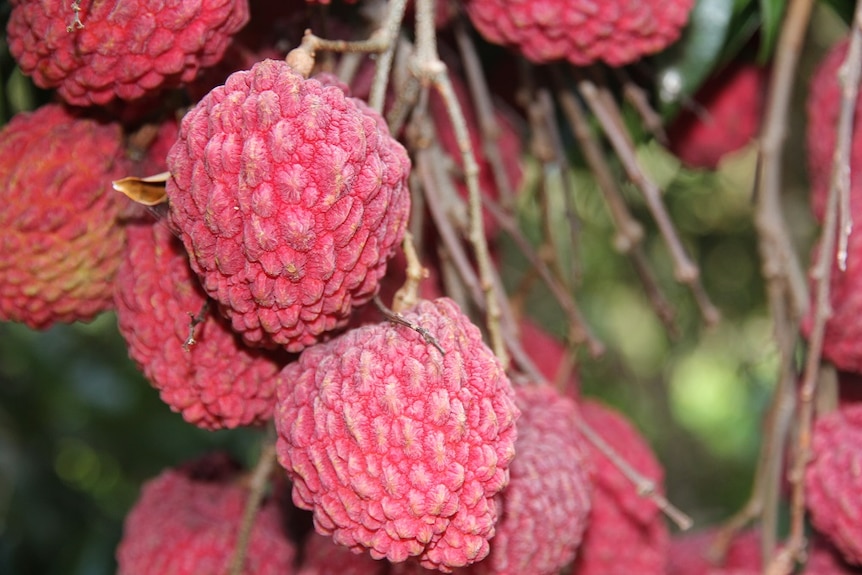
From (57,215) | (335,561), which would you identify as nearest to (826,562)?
(335,561)

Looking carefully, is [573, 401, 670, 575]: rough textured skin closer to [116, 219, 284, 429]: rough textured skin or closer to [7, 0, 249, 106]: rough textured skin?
[116, 219, 284, 429]: rough textured skin

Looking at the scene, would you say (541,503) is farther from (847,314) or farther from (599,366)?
(599,366)

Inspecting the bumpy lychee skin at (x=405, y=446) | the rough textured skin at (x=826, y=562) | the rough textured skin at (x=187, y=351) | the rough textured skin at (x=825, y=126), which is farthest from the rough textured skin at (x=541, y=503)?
the rough textured skin at (x=825, y=126)

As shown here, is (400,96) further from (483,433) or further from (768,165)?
(768,165)

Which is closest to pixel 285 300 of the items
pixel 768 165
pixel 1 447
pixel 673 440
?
pixel 768 165

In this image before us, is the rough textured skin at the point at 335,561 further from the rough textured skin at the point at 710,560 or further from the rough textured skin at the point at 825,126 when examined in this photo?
the rough textured skin at the point at 825,126
